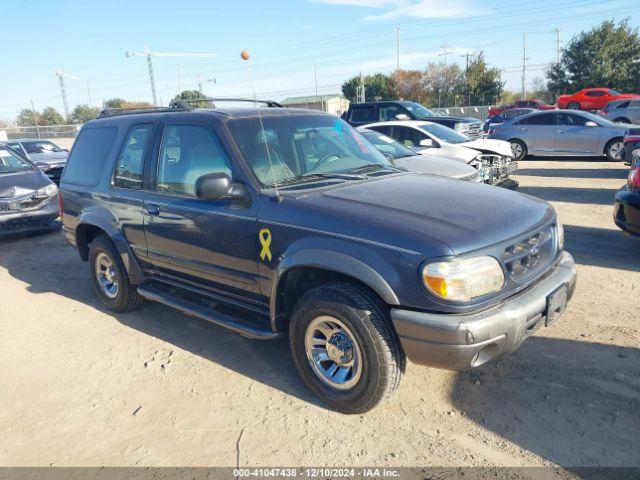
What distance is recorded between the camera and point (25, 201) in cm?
862

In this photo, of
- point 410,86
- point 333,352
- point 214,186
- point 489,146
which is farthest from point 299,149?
point 410,86

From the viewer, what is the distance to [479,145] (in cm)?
1112

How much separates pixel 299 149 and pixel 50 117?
6863 centimetres

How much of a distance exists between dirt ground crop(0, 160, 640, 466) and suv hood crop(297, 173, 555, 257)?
3.74 ft

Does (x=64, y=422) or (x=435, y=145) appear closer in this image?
(x=64, y=422)

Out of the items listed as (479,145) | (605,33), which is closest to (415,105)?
(479,145)

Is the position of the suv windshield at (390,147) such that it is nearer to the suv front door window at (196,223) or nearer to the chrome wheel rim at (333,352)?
the suv front door window at (196,223)

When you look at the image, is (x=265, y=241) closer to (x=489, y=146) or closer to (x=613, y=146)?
(x=489, y=146)

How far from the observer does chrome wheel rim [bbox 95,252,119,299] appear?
17.0 ft

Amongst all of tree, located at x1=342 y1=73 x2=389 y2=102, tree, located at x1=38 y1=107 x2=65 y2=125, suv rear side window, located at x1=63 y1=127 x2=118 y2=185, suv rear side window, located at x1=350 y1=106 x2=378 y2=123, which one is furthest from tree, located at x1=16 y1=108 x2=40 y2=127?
suv rear side window, located at x1=63 y1=127 x2=118 y2=185

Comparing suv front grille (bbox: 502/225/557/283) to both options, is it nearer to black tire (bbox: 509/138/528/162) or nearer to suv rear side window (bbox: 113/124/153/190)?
suv rear side window (bbox: 113/124/153/190)

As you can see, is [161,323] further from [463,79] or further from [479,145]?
[463,79]

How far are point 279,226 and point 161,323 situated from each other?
2248 mm

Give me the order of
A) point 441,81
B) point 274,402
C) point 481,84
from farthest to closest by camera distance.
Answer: point 441,81 → point 481,84 → point 274,402
